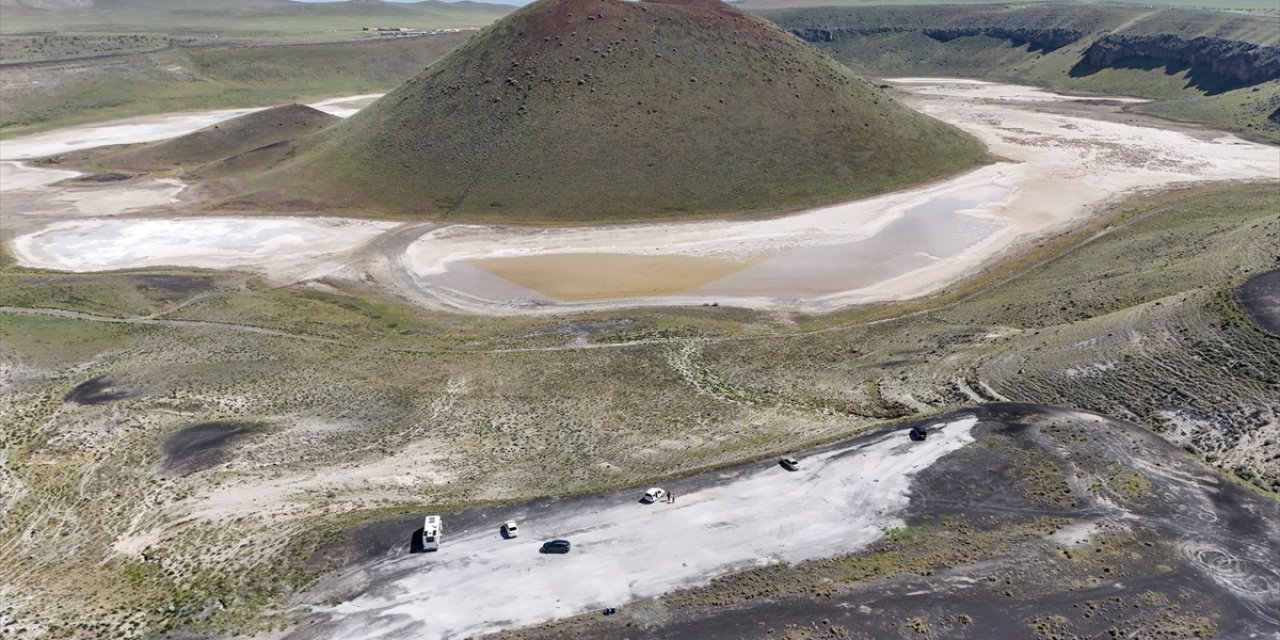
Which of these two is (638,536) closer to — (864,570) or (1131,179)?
(864,570)

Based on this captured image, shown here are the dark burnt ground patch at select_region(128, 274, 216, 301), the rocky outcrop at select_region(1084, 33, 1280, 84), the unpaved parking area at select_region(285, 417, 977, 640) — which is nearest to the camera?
the unpaved parking area at select_region(285, 417, 977, 640)

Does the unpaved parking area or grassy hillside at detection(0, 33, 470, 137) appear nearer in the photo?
the unpaved parking area

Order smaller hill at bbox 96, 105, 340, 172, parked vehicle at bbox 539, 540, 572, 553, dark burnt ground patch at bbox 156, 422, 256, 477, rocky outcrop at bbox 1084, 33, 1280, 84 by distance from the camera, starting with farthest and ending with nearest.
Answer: rocky outcrop at bbox 1084, 33, 1280, 84
smaller hill at bbox 96, 105, 340, 172
dark burnt ground patch at bbox 156, 422, 256, 477
parked vehicle at bbox 539, 540, 572, 553

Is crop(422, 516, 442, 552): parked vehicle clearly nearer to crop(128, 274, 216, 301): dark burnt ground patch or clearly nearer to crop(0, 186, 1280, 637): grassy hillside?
crop(0, 186, 1280, 637): grassy hillside

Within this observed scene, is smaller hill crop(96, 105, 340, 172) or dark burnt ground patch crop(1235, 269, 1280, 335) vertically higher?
smaller hill crop(96, 105, 340, 172)

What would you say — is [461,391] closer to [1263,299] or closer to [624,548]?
[624,548]

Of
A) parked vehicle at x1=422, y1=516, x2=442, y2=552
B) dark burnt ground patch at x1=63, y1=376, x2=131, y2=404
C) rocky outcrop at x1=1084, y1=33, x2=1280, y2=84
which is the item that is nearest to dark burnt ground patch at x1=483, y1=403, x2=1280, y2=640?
parked vehicle at x1=422, y1=516, x2=442, y2=552

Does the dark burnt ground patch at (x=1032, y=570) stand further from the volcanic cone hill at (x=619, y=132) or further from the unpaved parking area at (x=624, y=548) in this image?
the volcanic cone hill at (x=619, y=132)

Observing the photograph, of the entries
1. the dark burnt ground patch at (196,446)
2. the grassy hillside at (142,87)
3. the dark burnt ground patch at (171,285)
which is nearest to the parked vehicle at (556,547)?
the dark burnt ground patch at (196,446)

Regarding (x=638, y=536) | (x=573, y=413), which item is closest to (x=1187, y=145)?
(x=573, y=413)
